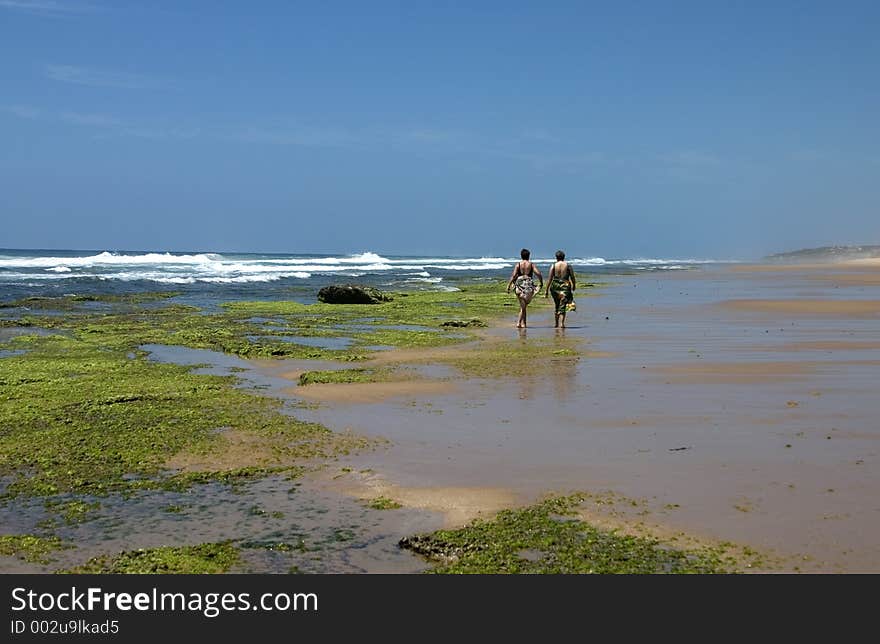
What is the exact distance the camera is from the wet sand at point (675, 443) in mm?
5616

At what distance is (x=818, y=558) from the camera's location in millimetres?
4855

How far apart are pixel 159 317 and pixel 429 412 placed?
15.9 metres

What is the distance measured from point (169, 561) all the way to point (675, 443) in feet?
15.5

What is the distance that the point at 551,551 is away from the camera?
5047 mm

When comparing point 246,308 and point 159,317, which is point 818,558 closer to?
point 159,317

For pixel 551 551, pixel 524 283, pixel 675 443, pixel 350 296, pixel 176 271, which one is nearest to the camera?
pixel 551 551

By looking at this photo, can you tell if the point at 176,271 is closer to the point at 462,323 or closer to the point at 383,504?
the point at 462,323

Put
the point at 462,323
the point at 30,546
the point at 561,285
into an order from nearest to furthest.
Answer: the point at 30,546
the point at 561,285
the point at 462,323

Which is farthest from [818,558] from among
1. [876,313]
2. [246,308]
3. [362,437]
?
[246,308]

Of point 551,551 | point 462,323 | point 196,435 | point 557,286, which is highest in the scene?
point 557,286

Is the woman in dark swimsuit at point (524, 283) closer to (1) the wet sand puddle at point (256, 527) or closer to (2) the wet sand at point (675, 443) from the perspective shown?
(2) the wet sand at point (675, 443)

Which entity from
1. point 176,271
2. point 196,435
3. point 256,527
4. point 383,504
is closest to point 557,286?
point 196,435

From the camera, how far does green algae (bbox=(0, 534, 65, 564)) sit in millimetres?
4996

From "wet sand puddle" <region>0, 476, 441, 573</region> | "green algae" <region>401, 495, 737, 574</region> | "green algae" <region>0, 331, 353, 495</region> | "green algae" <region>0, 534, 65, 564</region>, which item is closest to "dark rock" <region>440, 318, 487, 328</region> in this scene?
"green algae" <region>0, 331, 353, 495</region>
